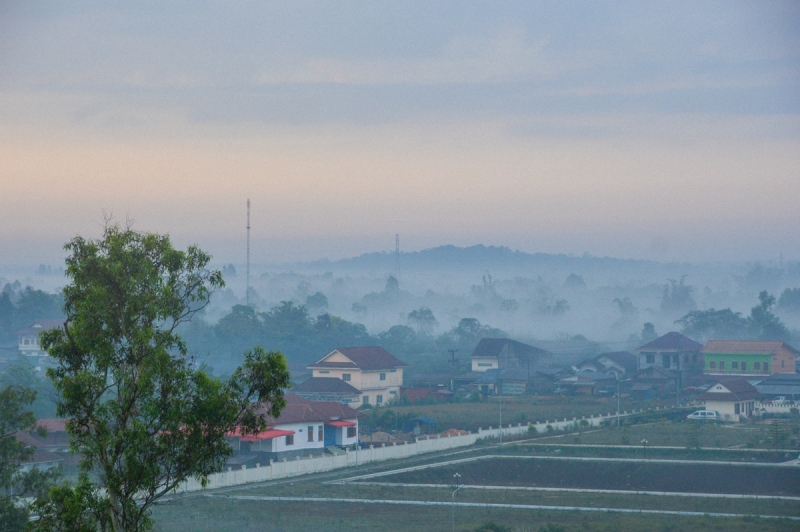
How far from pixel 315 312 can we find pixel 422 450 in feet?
410

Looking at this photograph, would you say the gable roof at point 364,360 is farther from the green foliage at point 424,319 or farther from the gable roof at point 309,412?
the green foliage at point 424,319

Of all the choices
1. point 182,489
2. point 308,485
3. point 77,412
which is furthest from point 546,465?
point 77,412

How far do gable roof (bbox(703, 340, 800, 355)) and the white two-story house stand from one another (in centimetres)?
2363

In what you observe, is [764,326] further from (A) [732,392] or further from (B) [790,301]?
(B) [790,301]

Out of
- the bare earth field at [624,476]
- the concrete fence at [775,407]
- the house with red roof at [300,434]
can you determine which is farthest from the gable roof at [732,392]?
the house with red roof at [300,434]

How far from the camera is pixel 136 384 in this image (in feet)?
46.6

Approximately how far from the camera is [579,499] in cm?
3322

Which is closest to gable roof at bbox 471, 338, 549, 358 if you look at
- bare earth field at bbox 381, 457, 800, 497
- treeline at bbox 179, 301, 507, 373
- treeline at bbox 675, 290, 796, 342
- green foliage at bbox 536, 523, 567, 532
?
treeline at bbox 179, 301, 507, 373

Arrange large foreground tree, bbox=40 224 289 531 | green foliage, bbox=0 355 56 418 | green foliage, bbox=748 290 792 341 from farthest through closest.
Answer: green foliage, bbox=748 290 792 341 → green foliage, bbox=0 355 56 418 → large foreground tree, bbox=40 224 289 531

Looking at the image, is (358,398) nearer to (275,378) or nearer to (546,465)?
(546,465)

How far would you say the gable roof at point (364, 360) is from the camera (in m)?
65.2

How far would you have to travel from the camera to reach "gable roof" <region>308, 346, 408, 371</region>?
65250mm

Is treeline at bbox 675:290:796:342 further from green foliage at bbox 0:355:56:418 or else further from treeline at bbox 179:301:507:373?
green foliage at bbox 0:355:56:418

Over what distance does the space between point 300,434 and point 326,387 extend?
18628mm
